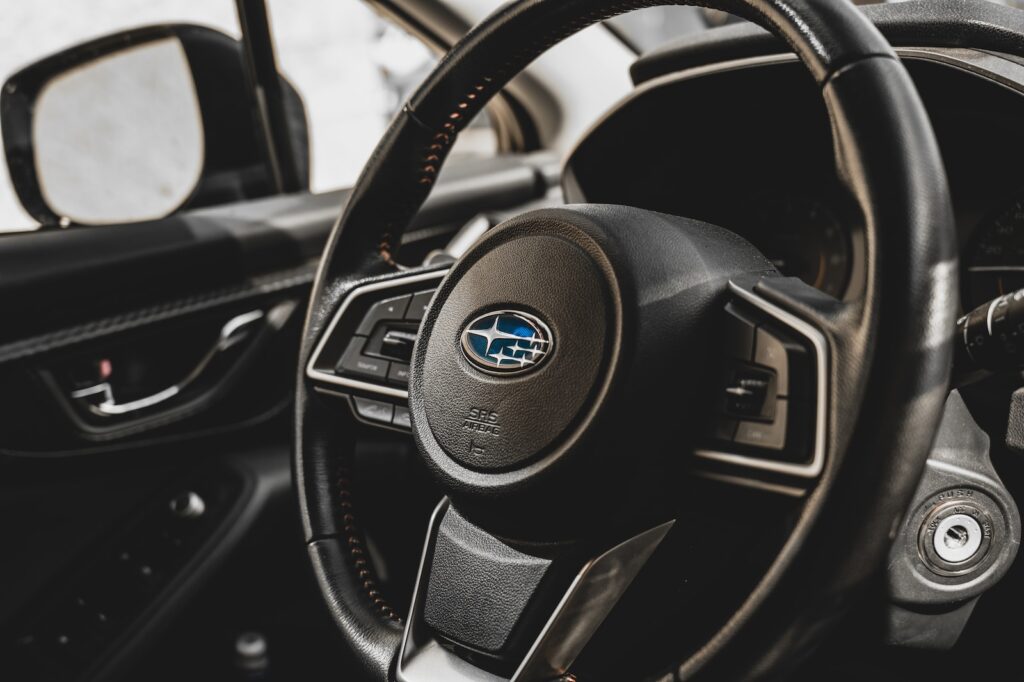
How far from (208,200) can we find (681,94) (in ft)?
3.13

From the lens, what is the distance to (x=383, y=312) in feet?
3.52

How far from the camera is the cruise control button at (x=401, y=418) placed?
1012 mm

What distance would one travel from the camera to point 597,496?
77cm

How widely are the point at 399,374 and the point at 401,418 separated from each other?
0.05 metres

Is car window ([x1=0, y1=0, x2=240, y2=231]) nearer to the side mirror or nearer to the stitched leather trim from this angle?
the side mirror

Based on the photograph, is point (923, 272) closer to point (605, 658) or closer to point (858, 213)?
point (858, 213)

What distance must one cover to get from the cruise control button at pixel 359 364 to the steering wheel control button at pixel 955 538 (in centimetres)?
56

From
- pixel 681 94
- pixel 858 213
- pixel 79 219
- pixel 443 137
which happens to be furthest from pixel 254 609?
pixel 858 213

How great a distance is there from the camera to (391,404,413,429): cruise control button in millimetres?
1012

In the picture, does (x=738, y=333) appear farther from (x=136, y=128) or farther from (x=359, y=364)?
(x=136, y=128)

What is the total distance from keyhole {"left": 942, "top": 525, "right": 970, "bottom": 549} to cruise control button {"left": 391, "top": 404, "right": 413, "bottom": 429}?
53cm

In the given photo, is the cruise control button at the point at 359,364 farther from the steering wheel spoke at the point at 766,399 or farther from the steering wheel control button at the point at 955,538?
the steering wheel control button at the point at 955,538

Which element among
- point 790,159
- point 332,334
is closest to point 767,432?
point 332,334

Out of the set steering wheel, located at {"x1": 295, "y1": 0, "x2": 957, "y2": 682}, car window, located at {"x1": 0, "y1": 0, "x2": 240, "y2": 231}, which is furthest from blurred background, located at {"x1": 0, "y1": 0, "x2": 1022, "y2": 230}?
steering wheel, located at {"x1": 295, "y1": 0, "x2": 957, "y2": 682}
